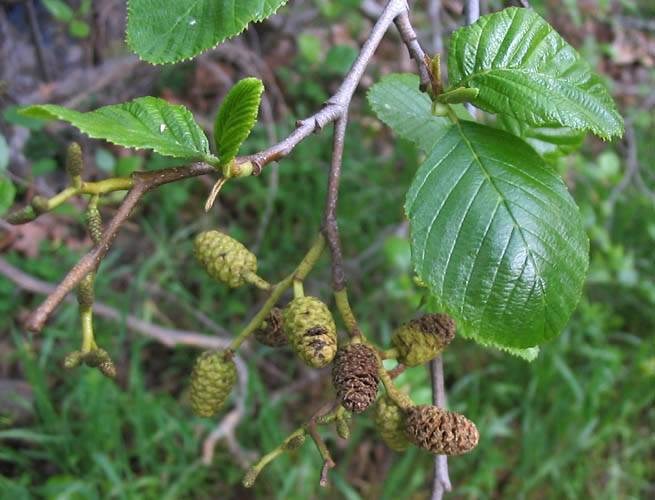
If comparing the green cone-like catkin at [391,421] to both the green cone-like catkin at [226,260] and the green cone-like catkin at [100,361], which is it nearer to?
the green cone-like catkin at [226,260]

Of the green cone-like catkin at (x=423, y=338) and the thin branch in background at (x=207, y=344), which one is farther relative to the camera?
the thin branch in background at (x=207, y=344)

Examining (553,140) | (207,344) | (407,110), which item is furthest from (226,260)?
Answer: (207,344)

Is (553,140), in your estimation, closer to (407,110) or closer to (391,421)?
(407,110)

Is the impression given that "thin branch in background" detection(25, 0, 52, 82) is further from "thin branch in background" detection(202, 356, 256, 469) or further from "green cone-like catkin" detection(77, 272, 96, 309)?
"green cone-like catkin" detection(77, 272, 96, 309)

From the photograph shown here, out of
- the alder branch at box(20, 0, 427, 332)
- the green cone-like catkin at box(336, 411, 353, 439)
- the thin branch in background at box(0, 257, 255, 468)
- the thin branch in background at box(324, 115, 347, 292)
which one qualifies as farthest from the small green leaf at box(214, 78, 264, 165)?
the thin branch in background at box(0, 257, 255, 468)

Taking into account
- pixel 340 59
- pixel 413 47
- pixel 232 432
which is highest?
pixel 413 47

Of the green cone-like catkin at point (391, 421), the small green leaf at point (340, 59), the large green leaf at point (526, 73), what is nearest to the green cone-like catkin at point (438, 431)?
the green cone-like catkin at point (391, 421)

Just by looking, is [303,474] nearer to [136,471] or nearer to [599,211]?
[136,471]
